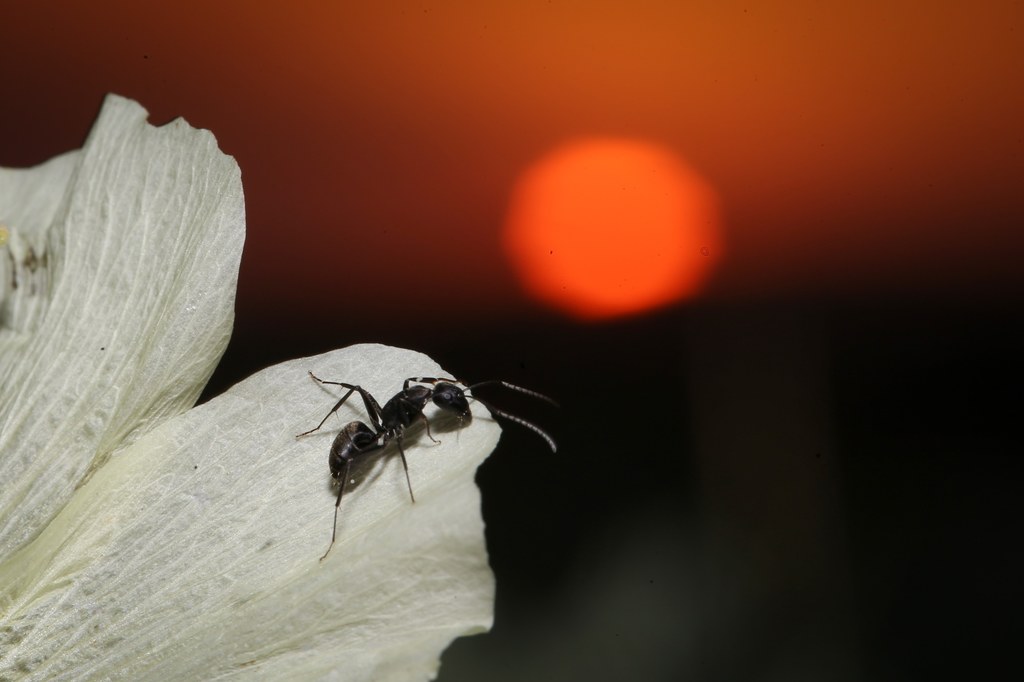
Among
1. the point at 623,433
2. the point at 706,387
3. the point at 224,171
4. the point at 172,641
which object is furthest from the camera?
the point at 706,387

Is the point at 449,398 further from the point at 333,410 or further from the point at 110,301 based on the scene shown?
the point at 110,301

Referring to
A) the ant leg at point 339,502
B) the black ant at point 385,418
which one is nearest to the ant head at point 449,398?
the black ant at point 385,418

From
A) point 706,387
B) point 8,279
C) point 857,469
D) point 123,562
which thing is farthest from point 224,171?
point 857,469

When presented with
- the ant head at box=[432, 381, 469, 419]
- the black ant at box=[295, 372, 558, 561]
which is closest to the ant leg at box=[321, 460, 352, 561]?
the black ant at box=[295, 372, 558, 561]

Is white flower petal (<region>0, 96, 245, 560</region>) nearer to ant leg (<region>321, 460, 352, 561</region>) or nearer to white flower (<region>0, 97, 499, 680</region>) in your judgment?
white flower (<region>0, 97, 499, 680</region>)

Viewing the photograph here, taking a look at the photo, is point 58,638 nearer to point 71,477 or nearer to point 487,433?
point 71,477

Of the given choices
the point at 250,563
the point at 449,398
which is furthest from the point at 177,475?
the point at 449,398
